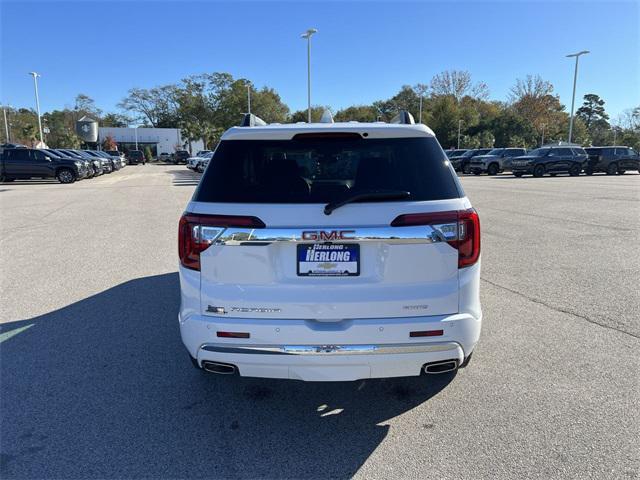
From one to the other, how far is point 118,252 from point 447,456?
703 centimetres

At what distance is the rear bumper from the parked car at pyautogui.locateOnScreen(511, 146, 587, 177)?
30.6 meters

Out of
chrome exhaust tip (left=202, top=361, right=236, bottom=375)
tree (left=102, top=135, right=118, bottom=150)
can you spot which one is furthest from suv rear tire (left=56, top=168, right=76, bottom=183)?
tree (left=102, top=135, right=118, bottom=150)

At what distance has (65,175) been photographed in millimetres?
26156

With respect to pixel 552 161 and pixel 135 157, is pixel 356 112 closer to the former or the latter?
pixel 135 157

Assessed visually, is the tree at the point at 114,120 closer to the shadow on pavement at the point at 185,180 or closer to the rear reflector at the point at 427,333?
the shadow on pavement at the point at 185,180

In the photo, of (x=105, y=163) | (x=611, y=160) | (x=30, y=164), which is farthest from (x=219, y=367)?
(x=105, y=163)

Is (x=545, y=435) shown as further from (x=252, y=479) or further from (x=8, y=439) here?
(x=8, y=439)

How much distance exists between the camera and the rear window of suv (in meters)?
2.76

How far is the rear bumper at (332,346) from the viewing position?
268 centimetres

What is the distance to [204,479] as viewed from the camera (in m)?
2.54

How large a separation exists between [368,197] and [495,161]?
33.8 metres

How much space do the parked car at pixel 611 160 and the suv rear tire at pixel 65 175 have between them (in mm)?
33439

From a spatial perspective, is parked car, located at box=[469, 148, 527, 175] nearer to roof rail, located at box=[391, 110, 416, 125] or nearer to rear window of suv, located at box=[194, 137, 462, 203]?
roof rail, located at box=[391, 110, 416, 125]

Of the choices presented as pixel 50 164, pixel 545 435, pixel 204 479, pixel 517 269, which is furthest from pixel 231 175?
pixel 50 164
